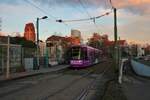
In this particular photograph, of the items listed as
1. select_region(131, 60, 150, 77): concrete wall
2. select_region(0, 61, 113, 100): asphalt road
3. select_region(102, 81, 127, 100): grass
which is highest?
select_region(102, 81, 127, 100): grass

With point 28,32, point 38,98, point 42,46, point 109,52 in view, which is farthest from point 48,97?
point 109,52

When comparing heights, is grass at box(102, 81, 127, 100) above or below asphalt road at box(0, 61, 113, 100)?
above

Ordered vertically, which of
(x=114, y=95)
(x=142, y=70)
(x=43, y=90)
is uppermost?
(x=114, y=95)

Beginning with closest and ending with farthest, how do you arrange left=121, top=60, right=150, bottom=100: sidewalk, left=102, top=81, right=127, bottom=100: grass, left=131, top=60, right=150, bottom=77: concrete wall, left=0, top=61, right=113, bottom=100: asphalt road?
1. left=102, top=81, right=127, bottom=100: grass
2. left=121, top=60, right=150, bottom=100: sidewalk
3. left=0, top=61, right=113, bottom=100: asphalt road
4. left=131, top=60, right=150, bottom=77: concrete wall

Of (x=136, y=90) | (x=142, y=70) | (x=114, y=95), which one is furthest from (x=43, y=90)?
(x=142, y=70)

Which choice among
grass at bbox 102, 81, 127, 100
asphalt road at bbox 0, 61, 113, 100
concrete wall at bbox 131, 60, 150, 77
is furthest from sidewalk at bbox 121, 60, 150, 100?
concrete wall at bbox 131, 60, 150, 77

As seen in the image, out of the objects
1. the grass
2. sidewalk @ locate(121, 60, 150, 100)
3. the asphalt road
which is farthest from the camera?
the asphalt road

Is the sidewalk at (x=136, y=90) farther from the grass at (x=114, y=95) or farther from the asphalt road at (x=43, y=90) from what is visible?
the asphalt road at (x=43, y=90)

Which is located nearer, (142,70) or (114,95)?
(114,95)

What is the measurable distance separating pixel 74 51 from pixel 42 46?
1587 centimetres

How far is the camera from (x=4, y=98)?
19.4 m

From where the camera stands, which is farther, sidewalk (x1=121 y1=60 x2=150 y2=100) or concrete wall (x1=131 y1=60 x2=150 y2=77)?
concrete wall (x1=131 y1=60 x2=150 y2=77)

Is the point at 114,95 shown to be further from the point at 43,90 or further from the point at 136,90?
the point at 43,90

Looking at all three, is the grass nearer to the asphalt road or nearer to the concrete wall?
the asphalt road
